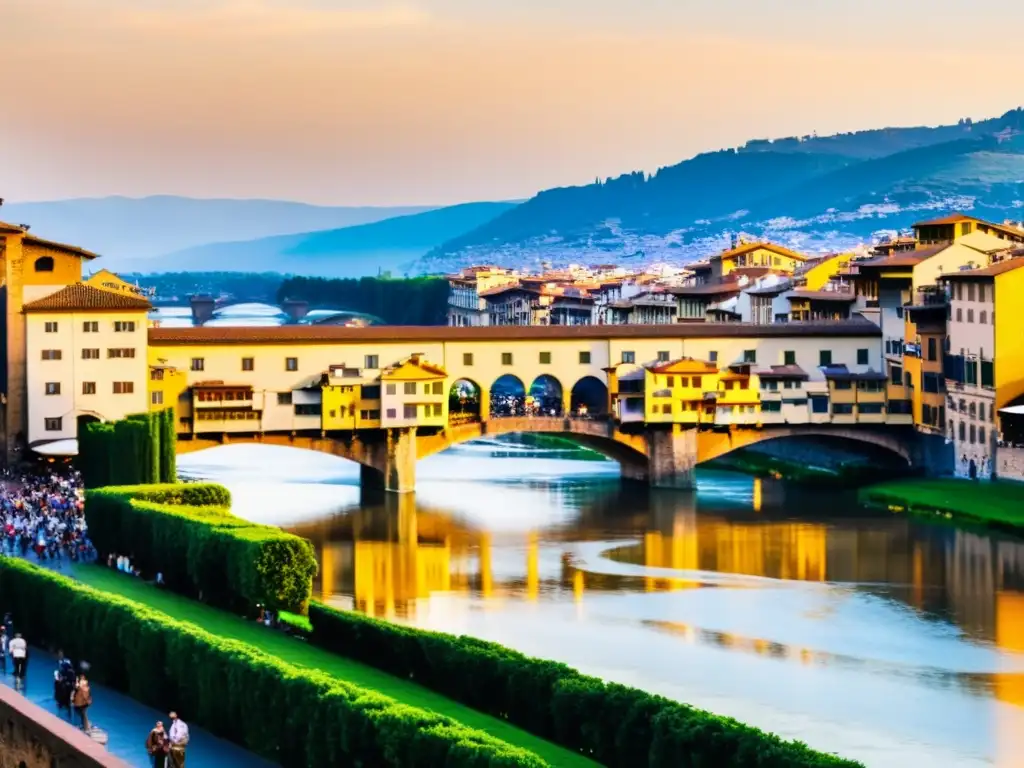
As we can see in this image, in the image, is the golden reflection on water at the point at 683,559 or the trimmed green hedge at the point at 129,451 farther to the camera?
the trimmed green hedge at the point at 129,451

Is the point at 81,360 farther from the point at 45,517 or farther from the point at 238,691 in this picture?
the point at 238,691

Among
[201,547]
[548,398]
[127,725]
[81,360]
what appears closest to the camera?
[127,725]

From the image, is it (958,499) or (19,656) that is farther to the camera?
(958,499)

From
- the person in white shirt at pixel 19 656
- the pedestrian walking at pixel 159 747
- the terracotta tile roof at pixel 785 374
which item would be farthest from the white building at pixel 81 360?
the pedestrian walking at pixel 159 747

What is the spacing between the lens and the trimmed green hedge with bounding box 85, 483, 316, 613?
4359cm

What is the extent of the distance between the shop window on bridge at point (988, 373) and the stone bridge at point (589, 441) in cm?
622

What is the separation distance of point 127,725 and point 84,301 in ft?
116

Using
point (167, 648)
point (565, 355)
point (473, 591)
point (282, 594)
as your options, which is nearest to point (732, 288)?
point (565, 355)

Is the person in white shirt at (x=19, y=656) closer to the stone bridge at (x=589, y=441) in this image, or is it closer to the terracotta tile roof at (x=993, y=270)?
the stone bridge at (x=589, y=441)

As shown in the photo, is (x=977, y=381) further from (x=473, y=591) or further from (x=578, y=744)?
(x=578, y=744)

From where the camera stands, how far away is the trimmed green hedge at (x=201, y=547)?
43.6m

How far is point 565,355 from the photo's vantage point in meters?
74.2

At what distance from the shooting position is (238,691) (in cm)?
3228

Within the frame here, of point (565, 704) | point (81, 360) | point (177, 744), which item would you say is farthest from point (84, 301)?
point (177, 744)
